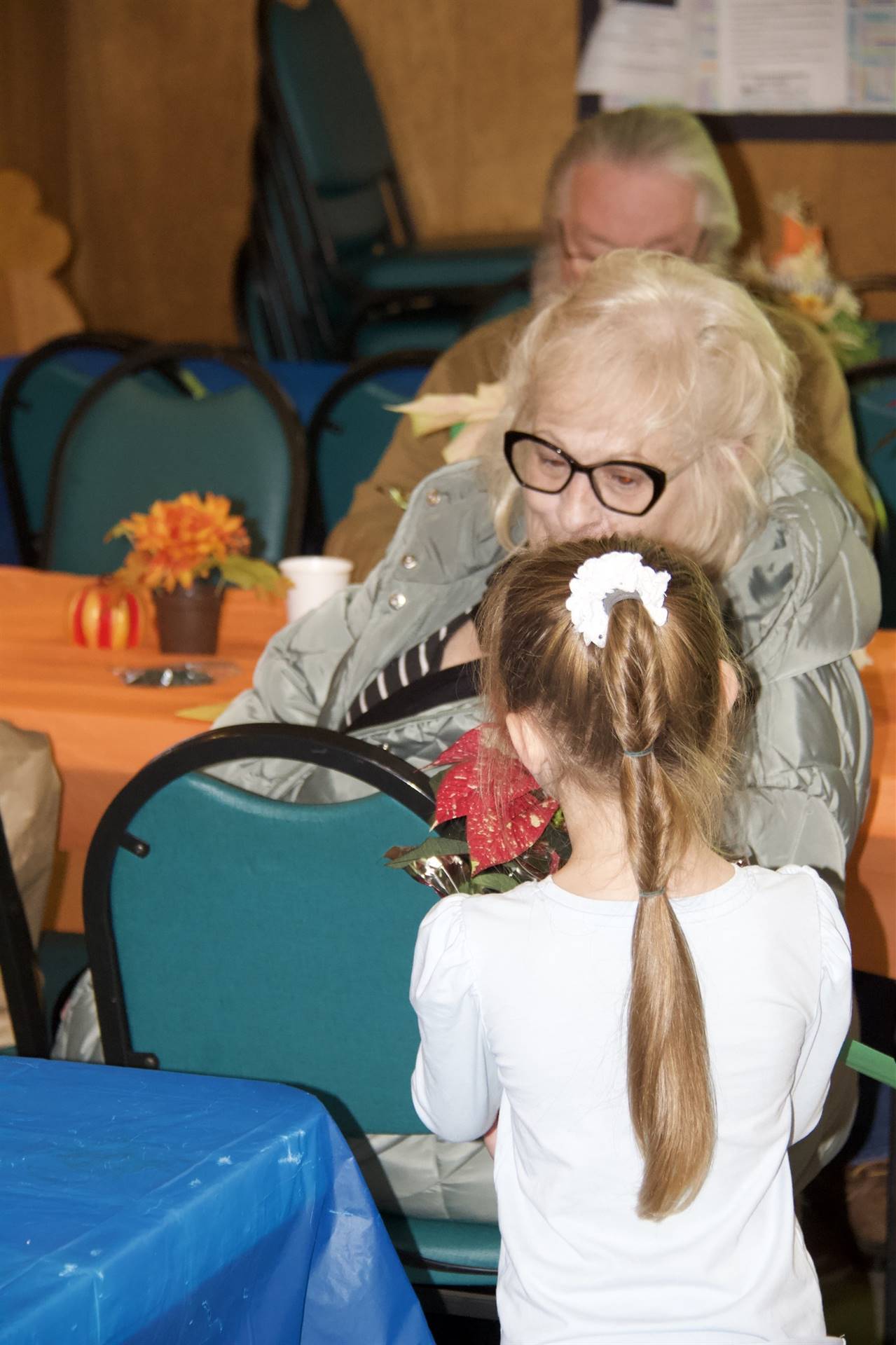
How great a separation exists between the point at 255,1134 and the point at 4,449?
9.27ft

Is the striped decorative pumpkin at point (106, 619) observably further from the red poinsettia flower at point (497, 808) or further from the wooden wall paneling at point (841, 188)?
the wooden wall paneling at point (841, 188)

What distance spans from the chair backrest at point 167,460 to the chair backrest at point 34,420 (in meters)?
0.56

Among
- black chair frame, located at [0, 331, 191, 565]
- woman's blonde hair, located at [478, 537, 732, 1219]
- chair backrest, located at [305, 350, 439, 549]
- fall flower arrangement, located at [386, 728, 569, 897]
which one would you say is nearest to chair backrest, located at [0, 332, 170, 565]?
black chair frame, located at [0, 331, 191, 565]

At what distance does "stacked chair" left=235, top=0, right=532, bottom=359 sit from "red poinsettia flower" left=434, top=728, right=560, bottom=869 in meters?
3.45

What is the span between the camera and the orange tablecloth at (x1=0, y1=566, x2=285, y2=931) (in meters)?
1.82

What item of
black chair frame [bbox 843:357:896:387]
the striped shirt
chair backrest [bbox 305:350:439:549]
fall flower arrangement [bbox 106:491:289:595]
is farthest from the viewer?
chair backrest [bbox 305:350:439:549]

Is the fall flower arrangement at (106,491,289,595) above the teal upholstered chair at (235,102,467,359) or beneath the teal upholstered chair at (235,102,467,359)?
above

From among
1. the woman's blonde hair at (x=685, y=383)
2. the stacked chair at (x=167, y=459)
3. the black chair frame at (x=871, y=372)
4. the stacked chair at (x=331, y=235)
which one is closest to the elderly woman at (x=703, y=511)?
the woman's blonde hair at (x=685, y=383)

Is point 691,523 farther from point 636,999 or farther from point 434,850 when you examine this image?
point 636,999

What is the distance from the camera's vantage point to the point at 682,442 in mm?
1601

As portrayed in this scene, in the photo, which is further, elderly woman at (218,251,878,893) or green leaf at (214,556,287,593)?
green leaf at (214,556,287,593)

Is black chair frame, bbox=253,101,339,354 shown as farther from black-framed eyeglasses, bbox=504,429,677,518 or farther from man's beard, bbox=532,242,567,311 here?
black-framed eyeglasses, bbox=504,429,677,518

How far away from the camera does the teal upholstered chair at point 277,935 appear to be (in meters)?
1.27

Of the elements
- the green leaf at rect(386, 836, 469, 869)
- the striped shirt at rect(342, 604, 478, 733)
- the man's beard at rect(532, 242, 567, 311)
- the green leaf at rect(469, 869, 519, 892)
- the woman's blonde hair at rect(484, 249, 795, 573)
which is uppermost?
the woman's blonde hair at rect(484, 249, 795, 573)
